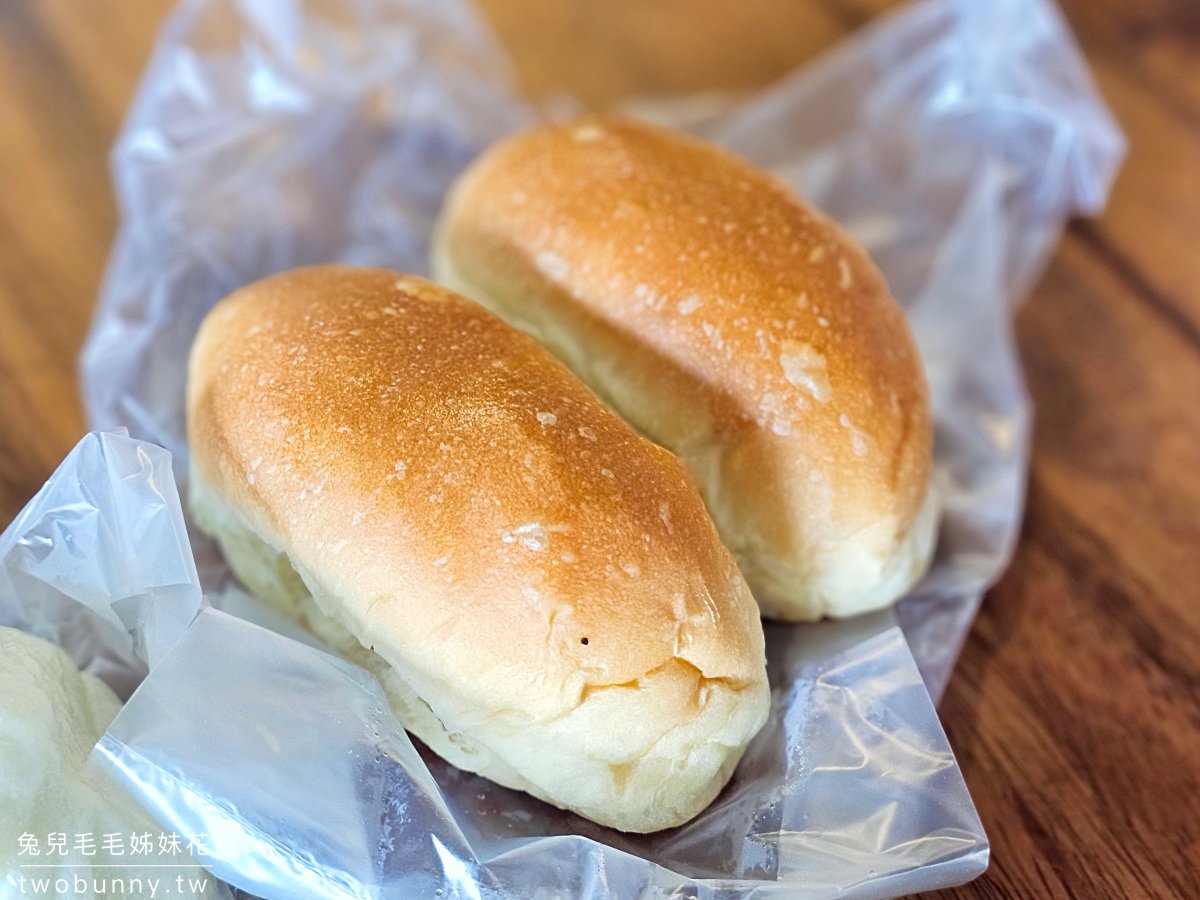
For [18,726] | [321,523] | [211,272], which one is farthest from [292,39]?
[18,726]

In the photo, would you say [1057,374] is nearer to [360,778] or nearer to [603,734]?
[603,734]

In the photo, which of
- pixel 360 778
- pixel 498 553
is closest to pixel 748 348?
pixel 498 553

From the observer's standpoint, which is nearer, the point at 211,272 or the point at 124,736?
the point at 124,736

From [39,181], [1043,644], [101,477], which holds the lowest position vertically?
[1043,644]

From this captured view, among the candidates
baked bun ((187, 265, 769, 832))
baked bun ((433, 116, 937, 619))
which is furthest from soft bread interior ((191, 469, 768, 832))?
baked bun ((433, 116, 937, 619))

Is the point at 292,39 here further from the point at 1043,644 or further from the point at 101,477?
the point at 1043,644

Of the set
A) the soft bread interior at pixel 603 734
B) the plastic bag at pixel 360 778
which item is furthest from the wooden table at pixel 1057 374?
the soft bread interior at pixel 603 734

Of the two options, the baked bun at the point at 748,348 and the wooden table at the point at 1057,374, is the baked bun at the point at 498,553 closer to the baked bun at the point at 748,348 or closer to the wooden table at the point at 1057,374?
the baked bun at the point at 748,348
